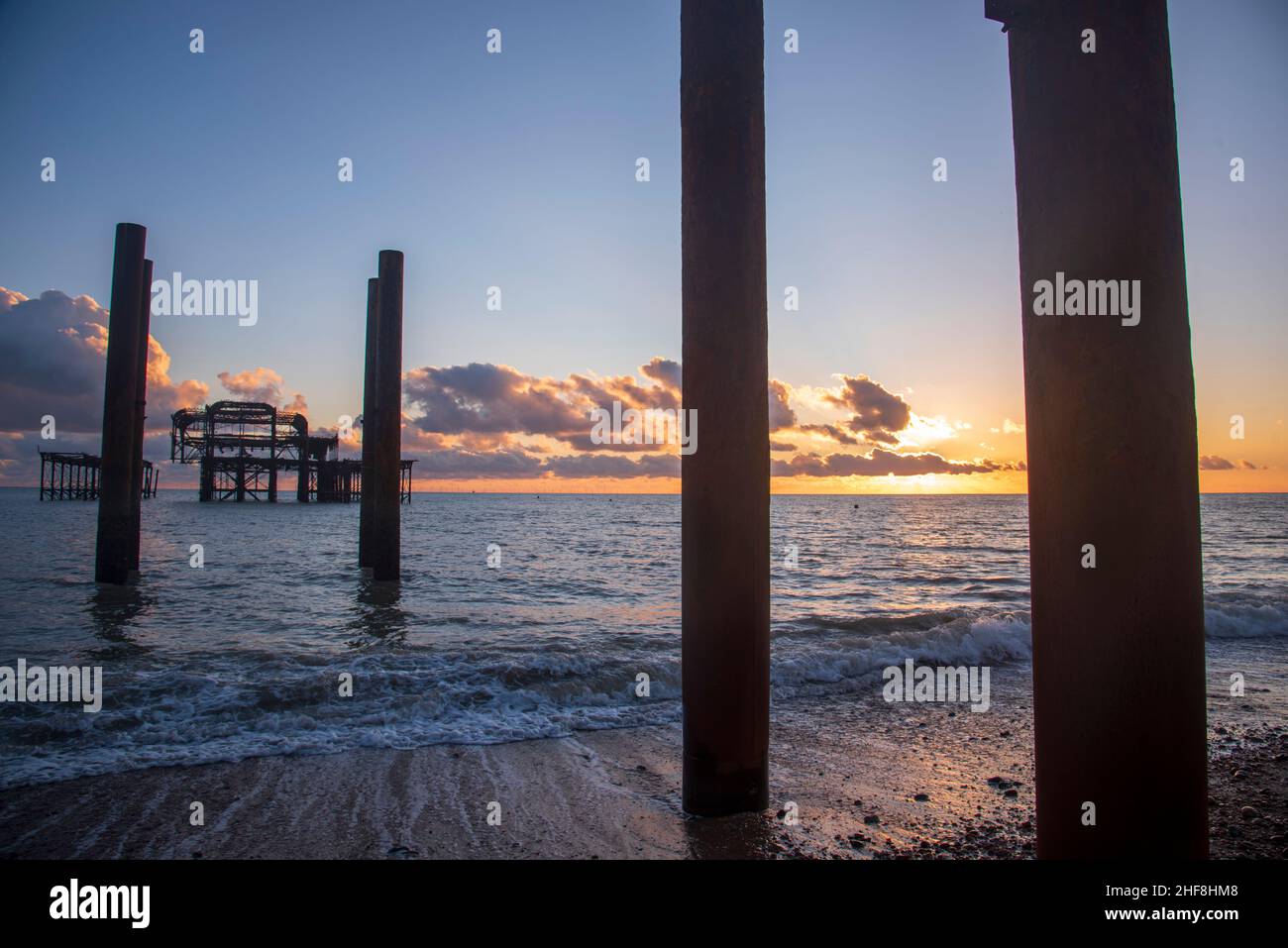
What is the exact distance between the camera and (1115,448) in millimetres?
1886

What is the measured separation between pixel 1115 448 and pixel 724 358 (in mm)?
2018

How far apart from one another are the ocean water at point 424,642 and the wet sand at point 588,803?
61 centimetres

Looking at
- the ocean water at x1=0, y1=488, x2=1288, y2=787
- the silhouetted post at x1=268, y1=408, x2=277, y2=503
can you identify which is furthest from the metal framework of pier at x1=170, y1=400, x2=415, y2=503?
the ocean water at x1=0, y1=488, x2=1288, y2=787

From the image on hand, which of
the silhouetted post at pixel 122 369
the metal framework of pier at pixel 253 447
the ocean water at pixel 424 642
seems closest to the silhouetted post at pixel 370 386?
the ocean water at pixel 424 642

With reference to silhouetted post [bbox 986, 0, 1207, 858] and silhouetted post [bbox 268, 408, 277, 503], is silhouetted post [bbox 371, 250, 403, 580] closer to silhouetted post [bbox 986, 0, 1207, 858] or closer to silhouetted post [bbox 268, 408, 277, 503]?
silhouetted post [bbox 986, 0, 1207, 858]

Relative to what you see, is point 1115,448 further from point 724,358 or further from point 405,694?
point 405,694

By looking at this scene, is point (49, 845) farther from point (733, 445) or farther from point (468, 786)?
point (733, 445)

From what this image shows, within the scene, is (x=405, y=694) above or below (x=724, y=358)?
below

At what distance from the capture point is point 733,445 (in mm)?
3631

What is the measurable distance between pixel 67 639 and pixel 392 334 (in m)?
7.29

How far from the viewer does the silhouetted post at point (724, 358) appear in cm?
364

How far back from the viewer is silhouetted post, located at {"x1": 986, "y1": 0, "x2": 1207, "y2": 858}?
188 centimetres

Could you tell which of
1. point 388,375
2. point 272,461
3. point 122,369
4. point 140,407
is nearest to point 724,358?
point 388,375
